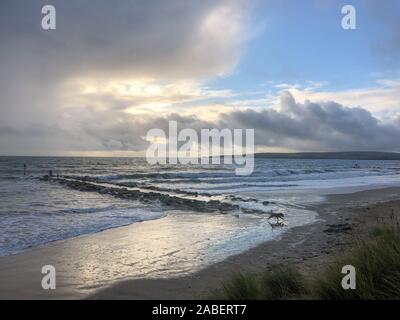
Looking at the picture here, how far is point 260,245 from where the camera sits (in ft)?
35.3

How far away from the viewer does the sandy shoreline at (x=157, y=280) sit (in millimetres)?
6930

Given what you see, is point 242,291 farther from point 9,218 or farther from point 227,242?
point 9,218

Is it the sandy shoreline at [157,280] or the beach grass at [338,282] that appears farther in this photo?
the sandy shoreline at [157,280]

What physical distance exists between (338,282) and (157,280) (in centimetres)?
368

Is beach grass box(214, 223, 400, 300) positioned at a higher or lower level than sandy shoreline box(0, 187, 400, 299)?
higher

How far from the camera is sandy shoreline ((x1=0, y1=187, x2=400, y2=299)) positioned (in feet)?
22.7

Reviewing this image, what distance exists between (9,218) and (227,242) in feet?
29.1

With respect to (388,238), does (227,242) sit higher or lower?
lower

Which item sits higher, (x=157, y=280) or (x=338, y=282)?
(x=338, y=282)

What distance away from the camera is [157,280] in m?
7.68

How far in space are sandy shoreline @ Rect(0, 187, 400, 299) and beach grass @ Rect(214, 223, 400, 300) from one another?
0.87 meters

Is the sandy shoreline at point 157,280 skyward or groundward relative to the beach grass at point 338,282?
groundward

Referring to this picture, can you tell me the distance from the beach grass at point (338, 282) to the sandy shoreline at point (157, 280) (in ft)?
2.86

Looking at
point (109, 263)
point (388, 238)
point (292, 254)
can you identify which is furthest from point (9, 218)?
point (388, 238)
